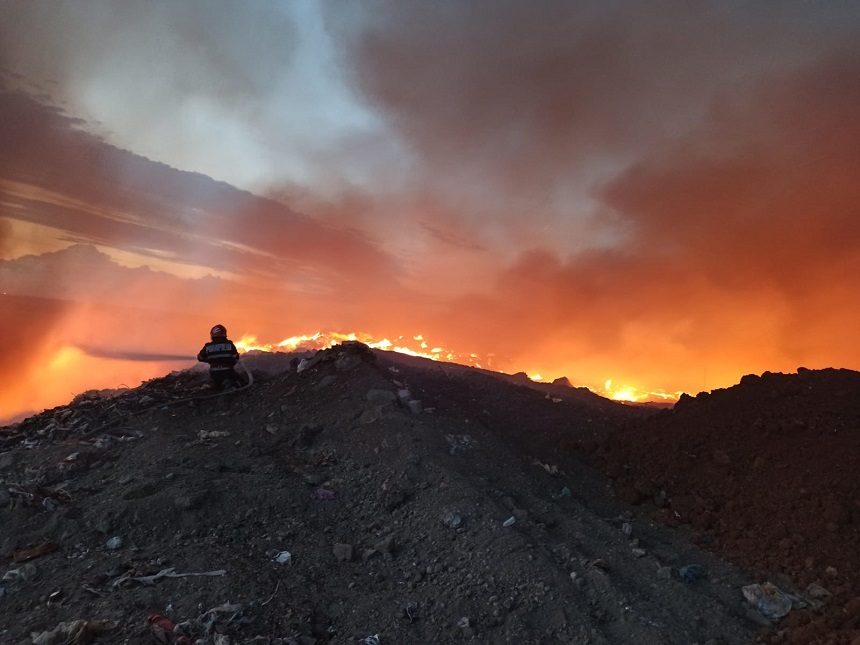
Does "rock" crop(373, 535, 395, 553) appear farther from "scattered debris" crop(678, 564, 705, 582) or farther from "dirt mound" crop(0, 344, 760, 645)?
"scattered debris" crop(678, 564, 705, 582)

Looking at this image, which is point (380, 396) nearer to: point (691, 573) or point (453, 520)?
point (453, 520)

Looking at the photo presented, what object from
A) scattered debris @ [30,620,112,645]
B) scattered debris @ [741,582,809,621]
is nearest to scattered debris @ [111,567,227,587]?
scattered debris @ [30,620,112,645]

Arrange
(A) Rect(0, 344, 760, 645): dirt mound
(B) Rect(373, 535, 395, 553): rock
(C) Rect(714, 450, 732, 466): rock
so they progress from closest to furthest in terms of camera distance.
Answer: (A) Rect(0, 344, 760, 645): dirt mound → (B) Rect(373, 535, 395, 553): rock → (C) Rect(714, 450, 732, 466): rock

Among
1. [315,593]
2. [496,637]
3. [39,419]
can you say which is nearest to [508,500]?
[496,637]

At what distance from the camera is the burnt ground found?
19.0 ft

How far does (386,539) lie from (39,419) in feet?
34.9

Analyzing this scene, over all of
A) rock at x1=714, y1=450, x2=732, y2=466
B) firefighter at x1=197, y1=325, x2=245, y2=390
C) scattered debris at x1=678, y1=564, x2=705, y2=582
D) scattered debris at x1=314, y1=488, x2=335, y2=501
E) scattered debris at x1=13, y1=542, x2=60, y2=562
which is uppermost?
rock at x1=714, y1=450, x2=732, y2=466

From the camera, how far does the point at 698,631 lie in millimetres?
6195

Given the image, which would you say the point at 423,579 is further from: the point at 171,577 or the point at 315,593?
the point at 171,577

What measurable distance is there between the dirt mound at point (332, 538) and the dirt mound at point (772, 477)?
654 millimetres

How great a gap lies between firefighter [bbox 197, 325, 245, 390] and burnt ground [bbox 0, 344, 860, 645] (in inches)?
27.6

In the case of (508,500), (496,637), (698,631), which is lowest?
(496,637)

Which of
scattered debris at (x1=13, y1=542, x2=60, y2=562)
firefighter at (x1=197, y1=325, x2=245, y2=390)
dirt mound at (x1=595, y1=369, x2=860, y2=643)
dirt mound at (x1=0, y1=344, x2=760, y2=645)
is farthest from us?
firefighter at (x1=197, y1=325, x2=245, y2=390)

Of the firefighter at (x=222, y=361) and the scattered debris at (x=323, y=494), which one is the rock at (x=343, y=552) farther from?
the firefighter at (x=222, y=361)
